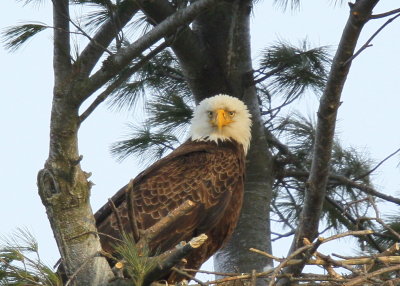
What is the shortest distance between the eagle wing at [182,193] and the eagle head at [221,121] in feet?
1.05

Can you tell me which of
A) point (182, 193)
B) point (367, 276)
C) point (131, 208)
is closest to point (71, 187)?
point (131, 208)

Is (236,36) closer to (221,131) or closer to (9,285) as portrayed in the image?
(221,131)

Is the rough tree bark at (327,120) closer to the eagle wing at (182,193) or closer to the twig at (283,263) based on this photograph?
the twig at (283,263)

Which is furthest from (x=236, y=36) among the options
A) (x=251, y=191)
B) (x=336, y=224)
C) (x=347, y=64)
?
(x=347, y=64)

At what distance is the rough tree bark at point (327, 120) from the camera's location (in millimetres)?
4633

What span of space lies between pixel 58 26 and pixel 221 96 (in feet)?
6.31

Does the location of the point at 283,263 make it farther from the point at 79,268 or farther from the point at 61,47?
the point at 61,47

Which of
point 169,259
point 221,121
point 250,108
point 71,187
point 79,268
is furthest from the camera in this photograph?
point 250,108

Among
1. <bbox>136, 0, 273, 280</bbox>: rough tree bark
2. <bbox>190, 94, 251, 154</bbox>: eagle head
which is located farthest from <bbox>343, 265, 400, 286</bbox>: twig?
<bbox>190, 94, 251, 154</bbox>: eagle head

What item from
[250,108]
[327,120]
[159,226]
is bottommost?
[159,226]

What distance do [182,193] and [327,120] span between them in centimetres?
114

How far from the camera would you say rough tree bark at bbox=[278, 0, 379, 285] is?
4.63 metres

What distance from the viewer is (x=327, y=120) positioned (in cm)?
494

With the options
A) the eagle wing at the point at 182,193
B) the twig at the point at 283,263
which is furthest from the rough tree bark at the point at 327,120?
the eagle wing at the point at 182,193
